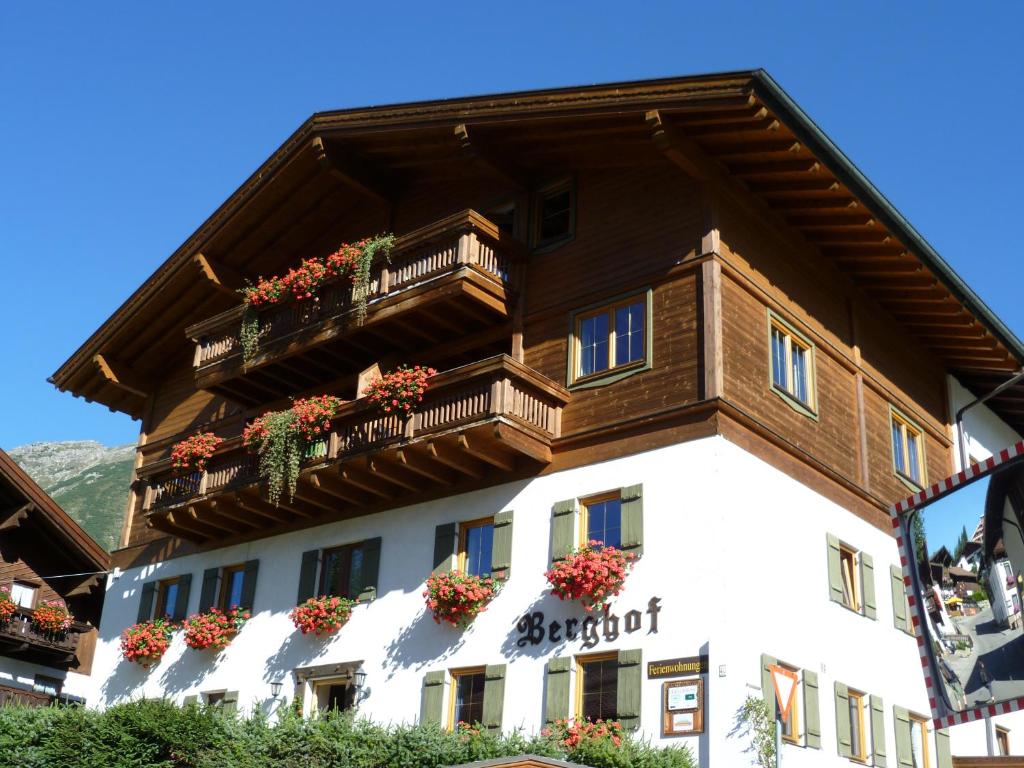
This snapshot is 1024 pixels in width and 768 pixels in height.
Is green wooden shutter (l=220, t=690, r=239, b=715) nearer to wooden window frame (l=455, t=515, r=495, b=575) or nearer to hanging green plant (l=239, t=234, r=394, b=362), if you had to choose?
wooden window frame (l=455, t=515, r=495, b=575)

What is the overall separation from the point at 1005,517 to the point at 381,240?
12752 mm

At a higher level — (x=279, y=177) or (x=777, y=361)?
(x=279, y=177)

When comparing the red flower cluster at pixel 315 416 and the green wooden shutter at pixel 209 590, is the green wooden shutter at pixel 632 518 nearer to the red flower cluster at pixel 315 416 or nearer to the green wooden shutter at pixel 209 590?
the red flower cluster at pixel 315 416

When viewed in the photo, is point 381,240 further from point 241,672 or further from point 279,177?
point 241,672

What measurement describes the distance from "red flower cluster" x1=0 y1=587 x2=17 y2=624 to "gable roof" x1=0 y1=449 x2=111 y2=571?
2.23 metres

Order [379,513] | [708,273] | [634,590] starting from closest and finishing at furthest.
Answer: [634,590], [708,273], [379,513]

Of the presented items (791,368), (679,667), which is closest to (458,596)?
(679,667)

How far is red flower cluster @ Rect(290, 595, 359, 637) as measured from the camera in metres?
20.9

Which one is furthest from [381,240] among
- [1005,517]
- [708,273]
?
[1005,517]

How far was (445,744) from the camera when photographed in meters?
16.4

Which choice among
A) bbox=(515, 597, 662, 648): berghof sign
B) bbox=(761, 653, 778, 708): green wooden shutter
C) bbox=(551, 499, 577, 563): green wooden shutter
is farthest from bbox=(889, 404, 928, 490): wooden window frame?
bbox=(515, 597, 662, 648): berghof sign

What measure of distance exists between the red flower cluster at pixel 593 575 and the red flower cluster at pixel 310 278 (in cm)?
715

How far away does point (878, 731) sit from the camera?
1898 centimetres

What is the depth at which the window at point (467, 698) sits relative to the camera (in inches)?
732
